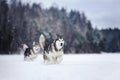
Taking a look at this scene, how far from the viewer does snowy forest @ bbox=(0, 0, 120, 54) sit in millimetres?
2221

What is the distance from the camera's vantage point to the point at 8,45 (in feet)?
7.30

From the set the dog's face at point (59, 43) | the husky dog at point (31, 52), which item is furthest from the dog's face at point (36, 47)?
the dog's face at point (59, 43)

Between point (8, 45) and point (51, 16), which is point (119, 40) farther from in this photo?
point (8, 45)

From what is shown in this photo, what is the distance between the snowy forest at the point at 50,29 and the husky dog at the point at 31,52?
3 cm

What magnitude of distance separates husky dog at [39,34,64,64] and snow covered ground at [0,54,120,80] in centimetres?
4

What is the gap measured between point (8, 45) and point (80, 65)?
57 centimetres

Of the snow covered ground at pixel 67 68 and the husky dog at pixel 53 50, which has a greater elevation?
the husky dog at pixel 53 50

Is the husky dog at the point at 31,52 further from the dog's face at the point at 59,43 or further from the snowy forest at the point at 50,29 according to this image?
the dog's face at the point at 59,43

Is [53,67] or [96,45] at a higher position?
[96,45]

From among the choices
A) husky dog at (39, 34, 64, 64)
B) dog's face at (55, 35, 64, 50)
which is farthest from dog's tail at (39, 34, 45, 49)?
dog's face at (55, 35, 64, 50)

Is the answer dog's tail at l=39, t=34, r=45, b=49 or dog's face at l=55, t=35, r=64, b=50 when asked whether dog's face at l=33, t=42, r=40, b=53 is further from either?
dog's face at l=55, t=35, r=64, b=50

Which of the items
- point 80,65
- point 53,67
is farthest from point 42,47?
point 80,65

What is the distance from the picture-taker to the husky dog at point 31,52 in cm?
221

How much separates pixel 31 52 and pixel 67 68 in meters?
0.30
